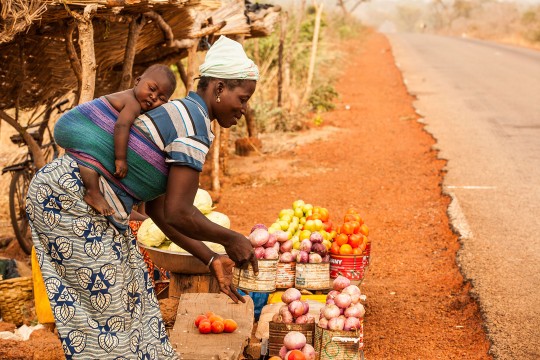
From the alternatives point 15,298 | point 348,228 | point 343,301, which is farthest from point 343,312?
point 15,298

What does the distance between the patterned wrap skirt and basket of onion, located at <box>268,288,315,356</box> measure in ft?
4.15

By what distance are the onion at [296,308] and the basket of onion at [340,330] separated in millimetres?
119

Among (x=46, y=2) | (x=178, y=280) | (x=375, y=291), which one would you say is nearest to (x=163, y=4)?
(x=46, y=2)

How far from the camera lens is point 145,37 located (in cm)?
721

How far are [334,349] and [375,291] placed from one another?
6.23ft

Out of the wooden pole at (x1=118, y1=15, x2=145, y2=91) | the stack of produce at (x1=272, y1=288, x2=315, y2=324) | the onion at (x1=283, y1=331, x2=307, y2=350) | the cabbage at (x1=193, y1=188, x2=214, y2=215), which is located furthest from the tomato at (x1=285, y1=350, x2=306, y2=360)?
the wooden pole at (x1=118, y1=15, x2=145, y2=91)

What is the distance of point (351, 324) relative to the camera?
12.8ft

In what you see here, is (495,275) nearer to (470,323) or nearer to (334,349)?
(470,323)

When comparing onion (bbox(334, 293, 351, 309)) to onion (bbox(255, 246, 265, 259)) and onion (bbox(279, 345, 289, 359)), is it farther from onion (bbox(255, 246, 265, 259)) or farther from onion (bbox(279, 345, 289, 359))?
onion (bbox(255, 246, 265, 259))

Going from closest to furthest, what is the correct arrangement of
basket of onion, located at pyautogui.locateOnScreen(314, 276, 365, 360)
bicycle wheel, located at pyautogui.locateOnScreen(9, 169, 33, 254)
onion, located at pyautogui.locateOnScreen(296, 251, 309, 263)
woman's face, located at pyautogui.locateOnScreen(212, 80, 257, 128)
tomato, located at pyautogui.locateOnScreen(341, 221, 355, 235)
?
woman's face, located at pyautogui.locateOnScreen(212, 80, 257, 128)
basket of onion, located at pyautogui.locateOnScreen(314, 276, 365, 360)
onion, located at pyautogui.locateOnScreen(296, 251, 309, 263)
tomato, located at pyautogui.locateOnScreen(341, 221, 355, 235)
bicycle wheel, located at pyautogui.locateOnScreen(9, 169, 33, 254)

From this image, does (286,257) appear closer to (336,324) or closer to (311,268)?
(311,268)

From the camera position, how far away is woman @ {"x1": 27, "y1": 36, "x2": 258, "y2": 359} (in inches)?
111

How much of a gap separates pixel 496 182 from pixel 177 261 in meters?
5.62

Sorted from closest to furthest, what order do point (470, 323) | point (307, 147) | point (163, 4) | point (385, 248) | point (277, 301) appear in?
point (277, 301)
point (470, 323)
point (163, 4)
point (385, 248)
point (307, 147)
